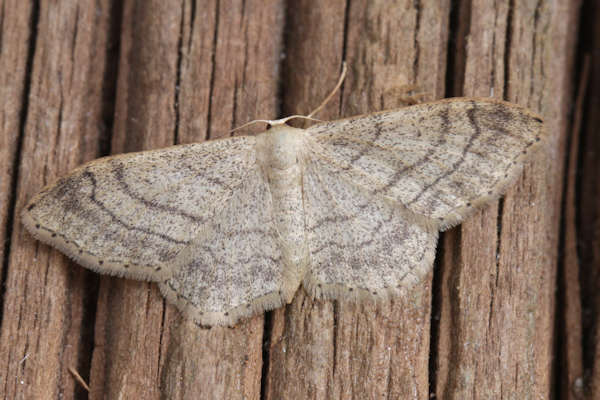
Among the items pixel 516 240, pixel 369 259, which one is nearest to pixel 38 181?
pixel 369 259

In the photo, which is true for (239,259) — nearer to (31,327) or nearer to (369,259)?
(369,259)

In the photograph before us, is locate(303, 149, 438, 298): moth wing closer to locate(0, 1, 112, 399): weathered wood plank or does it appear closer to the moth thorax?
the moth thorax

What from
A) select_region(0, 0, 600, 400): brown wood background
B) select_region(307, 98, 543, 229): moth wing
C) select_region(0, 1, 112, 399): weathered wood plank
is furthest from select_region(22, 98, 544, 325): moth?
select_region(0, 1, 112, 399): weathered wood plank

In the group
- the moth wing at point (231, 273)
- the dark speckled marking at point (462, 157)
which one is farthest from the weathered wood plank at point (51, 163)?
the dark speckled marking at point (462, 157)

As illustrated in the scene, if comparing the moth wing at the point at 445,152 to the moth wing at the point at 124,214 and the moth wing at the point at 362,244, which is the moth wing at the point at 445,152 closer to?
the moth wing at the point at 362,244

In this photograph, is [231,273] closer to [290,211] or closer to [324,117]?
[290,211]

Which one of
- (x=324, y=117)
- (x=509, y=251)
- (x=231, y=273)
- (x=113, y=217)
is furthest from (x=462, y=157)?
(x=113, y=217)

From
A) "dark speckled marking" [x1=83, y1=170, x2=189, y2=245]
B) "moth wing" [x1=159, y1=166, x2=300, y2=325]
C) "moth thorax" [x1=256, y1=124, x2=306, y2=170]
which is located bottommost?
"moth wing" [x1=159, y1=166, x2=300, y2=325]

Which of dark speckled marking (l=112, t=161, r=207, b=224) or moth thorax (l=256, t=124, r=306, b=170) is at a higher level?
moth thorax (l=256, t=124, r=306, b=170)

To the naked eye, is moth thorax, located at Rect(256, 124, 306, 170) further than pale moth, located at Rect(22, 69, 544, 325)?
Yes
